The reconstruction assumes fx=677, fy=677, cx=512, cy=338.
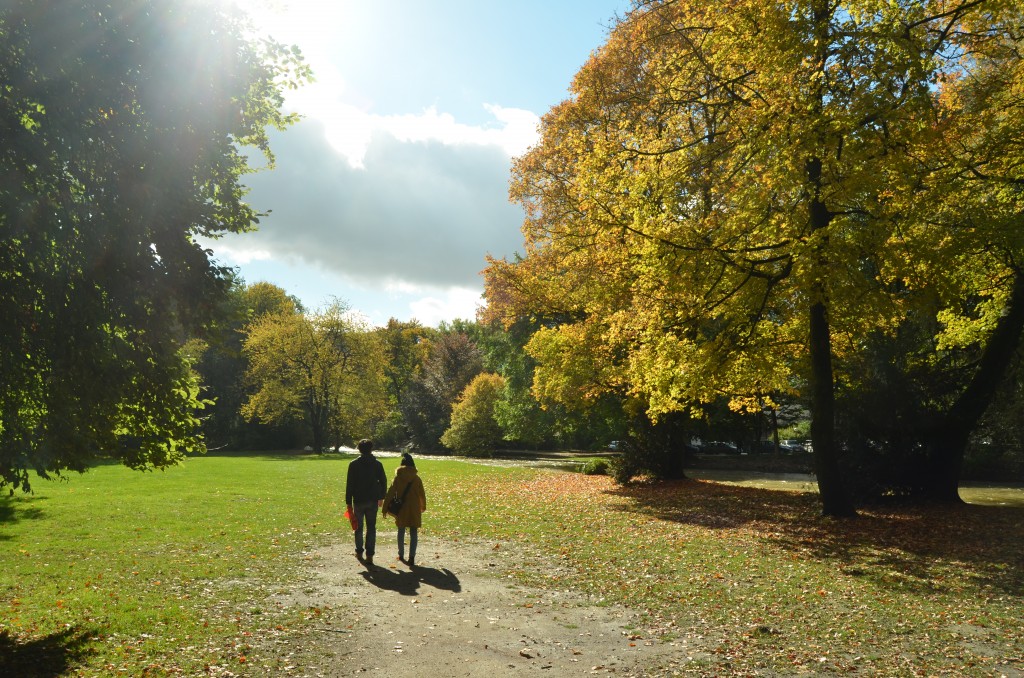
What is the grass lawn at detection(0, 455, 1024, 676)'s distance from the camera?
7.12m

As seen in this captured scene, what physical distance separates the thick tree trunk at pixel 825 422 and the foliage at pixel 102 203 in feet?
39.4

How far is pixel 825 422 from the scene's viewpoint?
15.0 metres

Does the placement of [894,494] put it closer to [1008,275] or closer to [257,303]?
[1008,275]

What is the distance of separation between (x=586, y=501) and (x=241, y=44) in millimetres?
15684

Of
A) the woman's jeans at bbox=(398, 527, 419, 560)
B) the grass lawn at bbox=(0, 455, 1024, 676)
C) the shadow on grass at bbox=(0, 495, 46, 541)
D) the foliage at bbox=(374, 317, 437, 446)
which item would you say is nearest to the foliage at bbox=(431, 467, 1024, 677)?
the grass lawn at bbox=(0, 455, 1024, 676)

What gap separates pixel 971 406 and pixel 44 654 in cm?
1891

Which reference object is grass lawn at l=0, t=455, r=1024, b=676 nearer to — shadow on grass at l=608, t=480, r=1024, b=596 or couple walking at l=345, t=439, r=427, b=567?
shadow on grass at l=608, t=480, r=1024, b=596

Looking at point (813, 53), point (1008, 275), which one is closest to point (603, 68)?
point (813, 53)

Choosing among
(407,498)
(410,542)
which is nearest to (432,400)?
(410,542)

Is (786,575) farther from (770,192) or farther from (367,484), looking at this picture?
(770,192)

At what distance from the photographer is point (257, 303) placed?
6862 centimetres

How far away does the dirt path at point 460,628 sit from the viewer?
6883 millimetres

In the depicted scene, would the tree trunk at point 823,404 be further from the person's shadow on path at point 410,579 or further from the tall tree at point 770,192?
the person's shadow on path at point 410,579

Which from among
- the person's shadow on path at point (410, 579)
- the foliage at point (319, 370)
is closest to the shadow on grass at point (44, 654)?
the person's shadow on path at point (410, 579)
